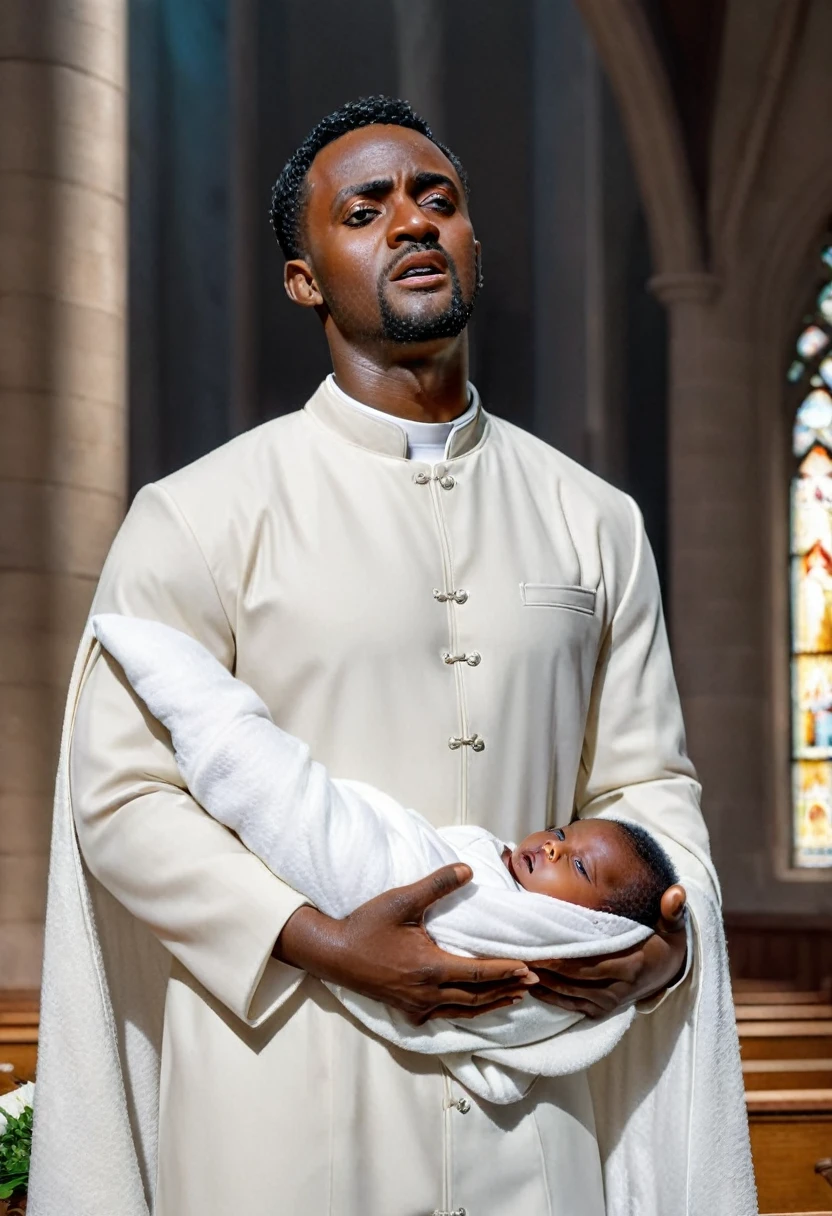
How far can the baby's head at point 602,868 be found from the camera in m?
1.76

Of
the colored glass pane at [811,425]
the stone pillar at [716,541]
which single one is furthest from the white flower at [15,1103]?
the colored glass pane at [811,425]

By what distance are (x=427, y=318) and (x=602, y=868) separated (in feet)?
2.00

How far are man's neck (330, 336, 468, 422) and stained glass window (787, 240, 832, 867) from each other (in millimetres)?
9642

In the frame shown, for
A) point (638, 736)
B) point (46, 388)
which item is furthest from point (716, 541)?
point (638, 736)

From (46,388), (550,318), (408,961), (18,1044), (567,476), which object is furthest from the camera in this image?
(550,318)

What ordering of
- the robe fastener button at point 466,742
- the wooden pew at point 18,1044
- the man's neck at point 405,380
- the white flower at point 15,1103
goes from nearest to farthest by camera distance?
1. the robe fastener button at point 466,742
2. the man's neck at point 405,380
3. the white flower at point 15,1103
4. the wooden pew at point 18,1044

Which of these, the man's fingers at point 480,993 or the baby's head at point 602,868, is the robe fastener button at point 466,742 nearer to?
the baby's head at point 602,868

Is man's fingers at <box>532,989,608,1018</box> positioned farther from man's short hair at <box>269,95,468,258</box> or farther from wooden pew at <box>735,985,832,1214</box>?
wooden pew at <box>735,985,832,1214</box>

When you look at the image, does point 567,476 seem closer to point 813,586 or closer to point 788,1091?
point 788,1091

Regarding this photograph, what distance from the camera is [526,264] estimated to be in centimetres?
1391

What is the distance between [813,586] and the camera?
11.5 meters

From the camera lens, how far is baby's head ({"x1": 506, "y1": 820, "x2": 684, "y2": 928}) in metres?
1.76

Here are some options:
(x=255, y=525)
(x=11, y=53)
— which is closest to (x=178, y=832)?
(x=255, y=525)

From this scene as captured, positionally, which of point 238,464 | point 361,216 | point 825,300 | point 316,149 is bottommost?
point 238,464
